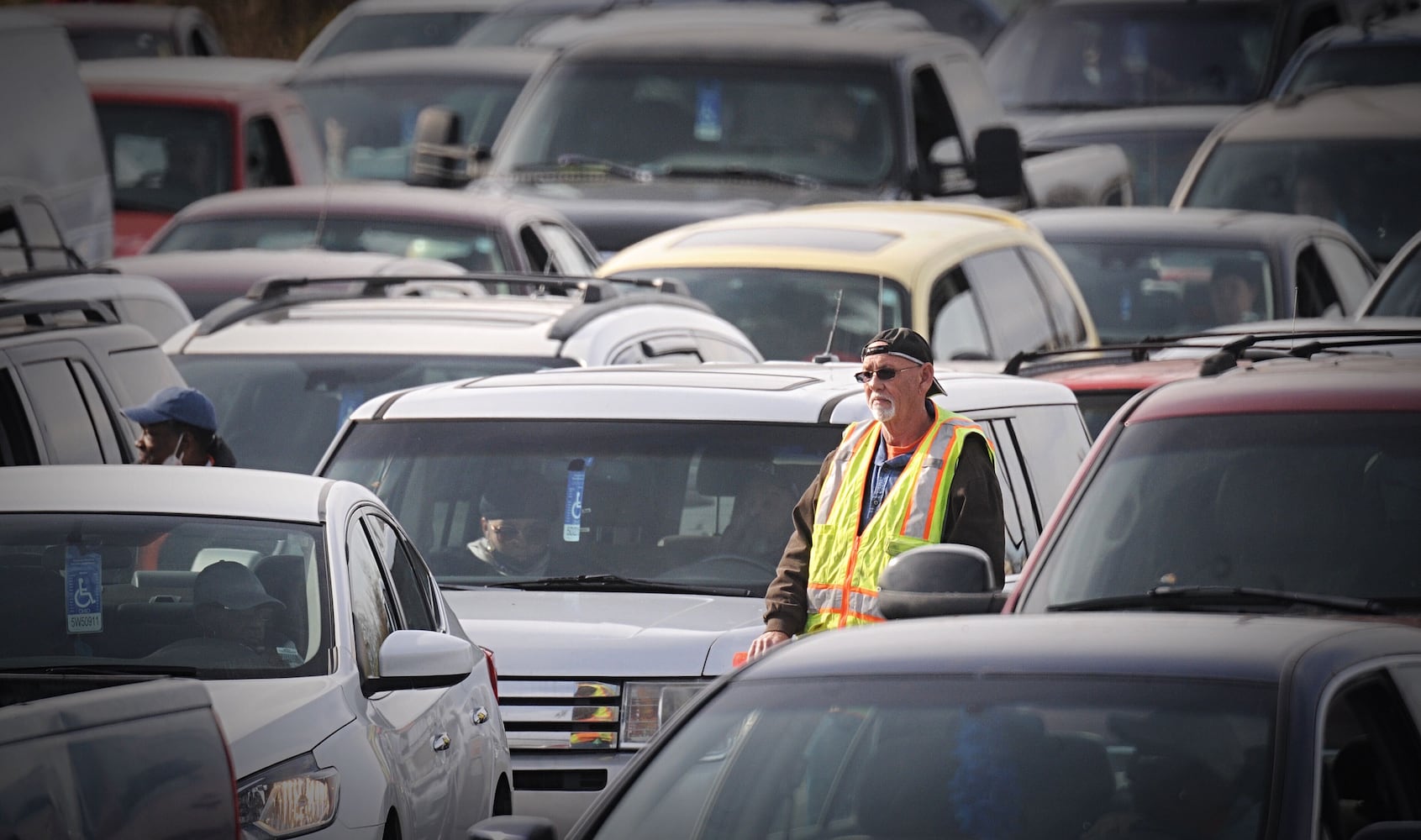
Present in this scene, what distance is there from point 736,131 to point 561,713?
403 inches

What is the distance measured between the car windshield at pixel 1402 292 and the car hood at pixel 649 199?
13.3 ft

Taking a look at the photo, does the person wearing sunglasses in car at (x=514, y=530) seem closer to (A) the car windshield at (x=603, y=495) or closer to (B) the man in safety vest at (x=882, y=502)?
(A) the car windshield at (x=603, y=495)

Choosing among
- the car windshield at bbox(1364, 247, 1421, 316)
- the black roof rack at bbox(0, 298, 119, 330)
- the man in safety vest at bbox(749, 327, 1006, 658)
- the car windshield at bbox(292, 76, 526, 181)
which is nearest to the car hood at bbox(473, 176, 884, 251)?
the car windshield at bbox(1364, 247, 1421, 316)

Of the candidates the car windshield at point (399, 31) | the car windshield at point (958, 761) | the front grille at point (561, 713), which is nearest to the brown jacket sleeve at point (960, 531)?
the front grille at point (561, 713)

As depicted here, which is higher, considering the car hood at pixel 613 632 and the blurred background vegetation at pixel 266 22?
the car hood at pixel 613 632

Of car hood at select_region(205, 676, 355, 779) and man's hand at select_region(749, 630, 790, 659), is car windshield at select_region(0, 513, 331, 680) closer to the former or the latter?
car hood at select_region(205, 676, 355, 779)

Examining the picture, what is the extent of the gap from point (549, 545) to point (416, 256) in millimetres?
7312

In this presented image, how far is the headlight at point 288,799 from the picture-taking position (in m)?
6.21

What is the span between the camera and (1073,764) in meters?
4.80

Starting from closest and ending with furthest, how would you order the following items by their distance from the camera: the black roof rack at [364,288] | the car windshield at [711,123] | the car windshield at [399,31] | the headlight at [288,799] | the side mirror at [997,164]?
1. the headlight at [288,799]
2. the black roof rack at [364,288]
3. the side mirror at [997,164]
4. the car windshield at [711,123]
5. the car windshield at [399,31]

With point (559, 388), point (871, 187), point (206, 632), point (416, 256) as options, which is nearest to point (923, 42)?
point (871, 187)

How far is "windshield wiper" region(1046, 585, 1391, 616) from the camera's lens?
648cm

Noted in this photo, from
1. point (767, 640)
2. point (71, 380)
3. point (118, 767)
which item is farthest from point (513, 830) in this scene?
point (71, 380)

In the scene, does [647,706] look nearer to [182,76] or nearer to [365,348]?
[365,348]
